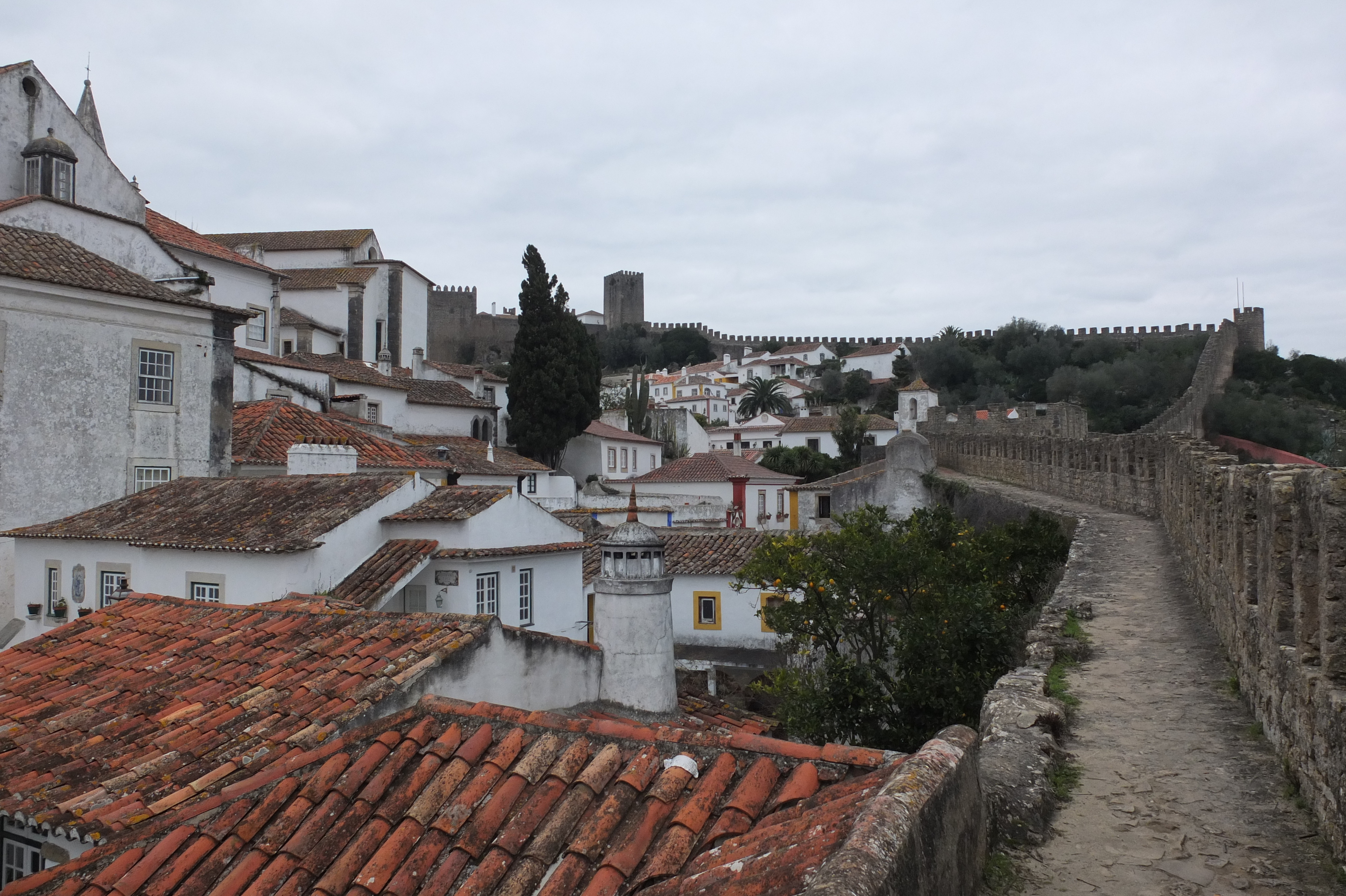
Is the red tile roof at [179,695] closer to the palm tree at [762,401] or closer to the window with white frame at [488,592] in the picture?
the window with white frame at [488,592]

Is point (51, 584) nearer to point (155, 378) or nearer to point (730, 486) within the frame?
point (155, 378)

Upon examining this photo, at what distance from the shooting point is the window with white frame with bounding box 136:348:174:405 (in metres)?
17.1

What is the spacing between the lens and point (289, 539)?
1116 centimetres

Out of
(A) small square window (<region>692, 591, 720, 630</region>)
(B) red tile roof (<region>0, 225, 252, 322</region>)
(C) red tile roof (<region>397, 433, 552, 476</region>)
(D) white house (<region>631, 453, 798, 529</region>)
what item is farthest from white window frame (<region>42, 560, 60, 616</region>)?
(D) white house (<region>631, 453, 798, 529</region>)

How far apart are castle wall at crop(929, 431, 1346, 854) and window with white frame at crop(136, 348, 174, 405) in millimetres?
16882

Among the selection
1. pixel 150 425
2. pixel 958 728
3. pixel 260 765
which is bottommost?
pixel 260 765

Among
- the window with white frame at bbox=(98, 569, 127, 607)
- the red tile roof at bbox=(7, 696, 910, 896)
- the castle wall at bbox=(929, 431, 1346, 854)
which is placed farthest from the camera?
the window with white frame at bbox=(98, 569, 127, 607)

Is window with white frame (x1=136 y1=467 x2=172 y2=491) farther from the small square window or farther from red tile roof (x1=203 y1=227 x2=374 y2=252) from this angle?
red tile roof (x1=203 y1=227 x2=374 y2=252)

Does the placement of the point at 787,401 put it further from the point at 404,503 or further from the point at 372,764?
the point at 372,764

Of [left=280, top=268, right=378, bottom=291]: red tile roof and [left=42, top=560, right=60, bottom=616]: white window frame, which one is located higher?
[left=280, top=268, right=378, bottom=291]: red tile roof

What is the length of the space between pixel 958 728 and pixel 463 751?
218cm

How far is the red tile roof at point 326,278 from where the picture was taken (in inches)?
1625

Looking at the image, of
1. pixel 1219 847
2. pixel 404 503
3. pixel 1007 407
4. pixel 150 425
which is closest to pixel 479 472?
pixel 150 425

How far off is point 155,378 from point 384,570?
28.5ft
